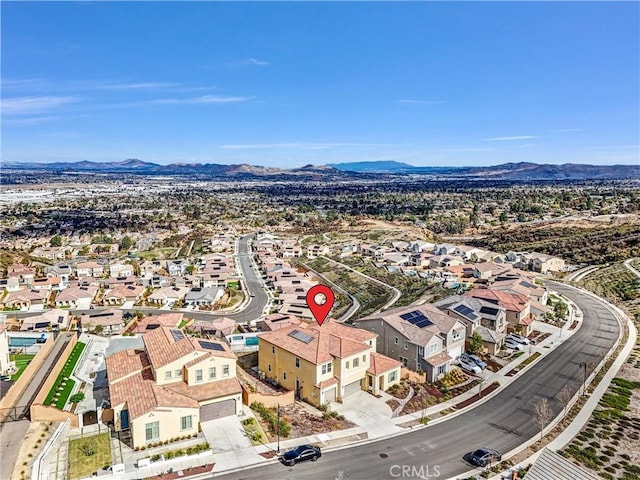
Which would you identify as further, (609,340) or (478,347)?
(609,340)

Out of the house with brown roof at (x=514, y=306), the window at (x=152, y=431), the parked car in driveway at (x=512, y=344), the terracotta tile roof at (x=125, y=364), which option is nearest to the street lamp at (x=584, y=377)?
the parked car in driveway at (x=512, y=344)

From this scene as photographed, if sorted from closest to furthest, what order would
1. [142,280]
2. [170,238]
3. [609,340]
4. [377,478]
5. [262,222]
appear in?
[377,478], [609,340], [142,280], [170,238], [262,222]

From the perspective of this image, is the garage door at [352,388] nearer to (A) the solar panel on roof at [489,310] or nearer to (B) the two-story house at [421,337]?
(B) the two-story house at [421,337]

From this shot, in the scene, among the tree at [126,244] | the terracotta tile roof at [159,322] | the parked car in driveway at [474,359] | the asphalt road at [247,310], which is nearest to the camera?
the parked car in driveway at [474,359]

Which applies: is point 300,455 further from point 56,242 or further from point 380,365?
point 56,242

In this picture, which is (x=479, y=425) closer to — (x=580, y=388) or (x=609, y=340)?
(x=580, y=388)

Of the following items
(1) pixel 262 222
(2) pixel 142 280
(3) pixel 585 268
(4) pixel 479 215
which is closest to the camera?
(2) pixel 142 280

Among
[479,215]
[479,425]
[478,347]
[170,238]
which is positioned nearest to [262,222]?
[170,238]

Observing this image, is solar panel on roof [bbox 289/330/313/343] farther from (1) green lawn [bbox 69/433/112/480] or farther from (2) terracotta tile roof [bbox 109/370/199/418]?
(1) green lawn [bbox 69/433/112/480]
